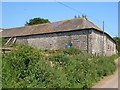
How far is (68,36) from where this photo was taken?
32.6m

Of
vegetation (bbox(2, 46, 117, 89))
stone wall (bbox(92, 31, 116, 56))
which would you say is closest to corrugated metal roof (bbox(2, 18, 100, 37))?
stone wall (bbox(92, 31, 116, 56))

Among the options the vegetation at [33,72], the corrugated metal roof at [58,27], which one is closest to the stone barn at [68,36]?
the corrugated metal roof at [58,27]

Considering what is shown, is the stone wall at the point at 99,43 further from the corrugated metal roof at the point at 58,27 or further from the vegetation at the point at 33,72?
the vegetation at the point at 33,72

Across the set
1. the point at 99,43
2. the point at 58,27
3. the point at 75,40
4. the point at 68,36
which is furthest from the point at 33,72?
the point at 99,43

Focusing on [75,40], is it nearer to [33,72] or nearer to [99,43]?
[99,43]

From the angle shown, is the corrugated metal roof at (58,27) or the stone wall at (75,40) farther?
the corrugated metal roof at (58,27)

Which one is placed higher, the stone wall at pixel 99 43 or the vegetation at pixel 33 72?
the stone wall at pixel 99 43

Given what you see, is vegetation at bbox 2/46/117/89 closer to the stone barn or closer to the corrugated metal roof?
the stone barn

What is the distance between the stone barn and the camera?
31278mm

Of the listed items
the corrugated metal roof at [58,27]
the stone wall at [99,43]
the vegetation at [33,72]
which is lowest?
the vegetation at [33,72]

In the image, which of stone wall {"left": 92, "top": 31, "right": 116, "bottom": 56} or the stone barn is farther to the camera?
stone wall {"left": 92, "top": 31, "right": 116, "bottom": 56}

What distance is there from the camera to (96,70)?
683 inches

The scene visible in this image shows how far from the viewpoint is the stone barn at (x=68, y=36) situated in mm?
31278

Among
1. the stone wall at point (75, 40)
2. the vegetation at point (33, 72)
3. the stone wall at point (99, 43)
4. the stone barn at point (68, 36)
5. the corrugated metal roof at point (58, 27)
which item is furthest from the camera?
the corrugated metal roof at point (58, 27)
